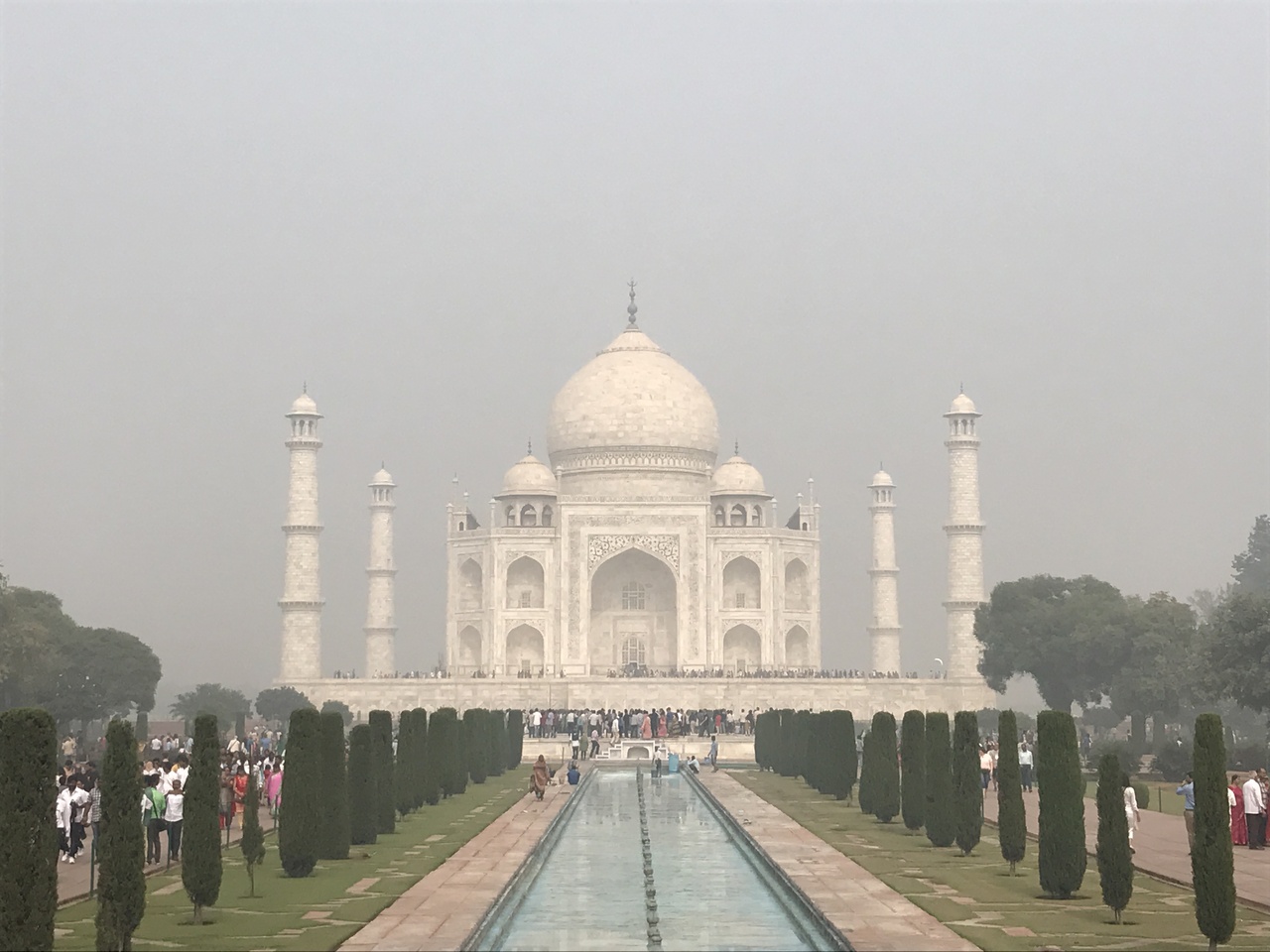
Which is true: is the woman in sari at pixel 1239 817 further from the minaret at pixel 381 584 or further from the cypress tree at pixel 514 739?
the minaret at pixel 381 584

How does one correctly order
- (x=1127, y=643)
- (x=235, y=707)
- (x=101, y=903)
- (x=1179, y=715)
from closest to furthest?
1. (x=101, y=903)
2. (x=1127, y=643)
3. (x=1179, y=715)
4. (x=235, y=707)

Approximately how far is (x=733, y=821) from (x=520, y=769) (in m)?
14.3

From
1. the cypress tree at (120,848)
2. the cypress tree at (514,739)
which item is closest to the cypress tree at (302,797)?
the cypress tree at (120,848)

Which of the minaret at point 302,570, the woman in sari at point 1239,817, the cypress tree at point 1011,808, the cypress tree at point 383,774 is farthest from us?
the minaret at point 302,570

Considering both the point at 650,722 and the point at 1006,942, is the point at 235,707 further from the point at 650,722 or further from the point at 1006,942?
the point at 1006,942

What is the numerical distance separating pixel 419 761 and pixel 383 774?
11.5 feet

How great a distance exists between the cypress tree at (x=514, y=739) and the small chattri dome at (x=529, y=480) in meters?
18.6

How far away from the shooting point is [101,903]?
1075 cm

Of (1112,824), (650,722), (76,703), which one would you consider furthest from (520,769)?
(1112,824)

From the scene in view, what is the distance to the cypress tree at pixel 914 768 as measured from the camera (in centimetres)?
1873

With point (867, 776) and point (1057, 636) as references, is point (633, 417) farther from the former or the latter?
point (867, 776)

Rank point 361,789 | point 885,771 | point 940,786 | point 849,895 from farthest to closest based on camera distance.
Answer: point 885,771
point 361,789
point 940,786
point 849,895

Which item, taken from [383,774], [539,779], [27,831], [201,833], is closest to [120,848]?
[27,831]

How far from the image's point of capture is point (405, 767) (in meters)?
21.2
